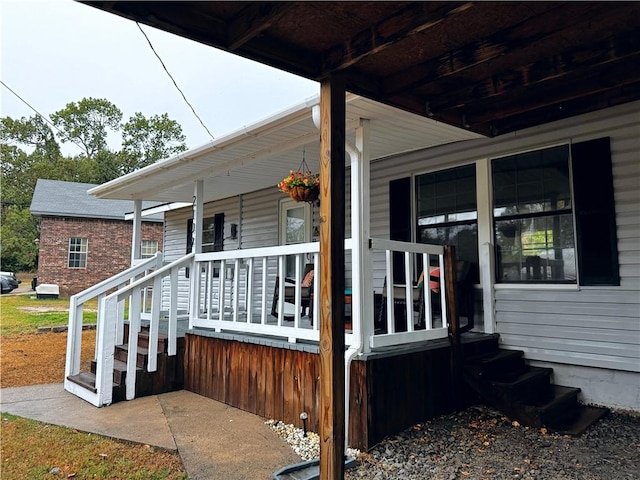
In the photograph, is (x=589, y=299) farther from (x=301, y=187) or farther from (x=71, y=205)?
(x=71, y=205)

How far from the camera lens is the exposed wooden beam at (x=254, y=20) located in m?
1.94

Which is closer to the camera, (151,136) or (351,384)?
(351,384)

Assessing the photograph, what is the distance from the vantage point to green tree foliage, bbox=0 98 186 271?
31.3 metres

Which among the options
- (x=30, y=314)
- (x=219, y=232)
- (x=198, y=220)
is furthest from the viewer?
(x=30, y=314)

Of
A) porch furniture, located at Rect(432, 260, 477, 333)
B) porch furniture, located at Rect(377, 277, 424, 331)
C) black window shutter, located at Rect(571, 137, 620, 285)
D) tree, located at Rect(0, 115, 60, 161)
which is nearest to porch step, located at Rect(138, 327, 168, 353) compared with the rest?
porch furniture, located at Rect(377, 277, 424, 331)

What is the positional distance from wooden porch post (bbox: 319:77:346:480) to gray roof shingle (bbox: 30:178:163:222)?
1645 centimetres

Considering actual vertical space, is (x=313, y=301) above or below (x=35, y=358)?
above

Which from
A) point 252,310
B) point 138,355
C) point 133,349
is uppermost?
point 252,310

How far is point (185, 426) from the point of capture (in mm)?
3797

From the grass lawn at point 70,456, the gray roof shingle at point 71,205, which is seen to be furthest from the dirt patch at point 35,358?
the gray roof shingle at point 71,205

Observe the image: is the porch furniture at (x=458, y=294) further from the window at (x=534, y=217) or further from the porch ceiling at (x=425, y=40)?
the porch ceiling at (x=425, y=40)

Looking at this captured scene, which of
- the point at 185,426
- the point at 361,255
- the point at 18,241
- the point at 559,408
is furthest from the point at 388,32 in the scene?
the point at 18,241

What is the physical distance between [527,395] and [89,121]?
41.3m

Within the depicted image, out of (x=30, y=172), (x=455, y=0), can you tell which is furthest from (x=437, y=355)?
(x=30, y=172)
